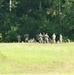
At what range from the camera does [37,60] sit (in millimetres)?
25547

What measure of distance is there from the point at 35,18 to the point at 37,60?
1972 cm

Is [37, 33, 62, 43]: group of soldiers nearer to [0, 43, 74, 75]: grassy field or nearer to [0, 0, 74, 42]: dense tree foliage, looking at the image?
[0, 0, 74, 42]: dense tree foliage

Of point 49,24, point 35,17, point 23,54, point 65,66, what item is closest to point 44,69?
point 65,66

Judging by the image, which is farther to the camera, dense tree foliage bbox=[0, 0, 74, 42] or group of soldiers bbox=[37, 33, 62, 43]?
dense tree foliage bbox=[0, 0, 74, 42]

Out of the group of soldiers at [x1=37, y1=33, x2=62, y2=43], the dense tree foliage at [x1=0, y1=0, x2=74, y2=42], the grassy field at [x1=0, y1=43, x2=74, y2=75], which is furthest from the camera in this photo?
the dense tree foliage at [x1=0, y1=0, x2=74, y2=42]

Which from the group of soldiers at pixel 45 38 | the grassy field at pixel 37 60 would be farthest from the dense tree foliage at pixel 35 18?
the grassy field at pixel 37 60

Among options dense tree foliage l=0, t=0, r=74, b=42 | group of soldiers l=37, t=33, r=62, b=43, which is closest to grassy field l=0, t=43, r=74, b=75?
group of soldiers l=37, t=33, r=62, b=43

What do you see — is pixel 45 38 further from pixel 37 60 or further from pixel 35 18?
pixel 37 60

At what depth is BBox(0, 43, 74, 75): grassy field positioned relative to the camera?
22922mm

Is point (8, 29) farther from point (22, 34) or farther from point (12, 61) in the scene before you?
point (12, 61)

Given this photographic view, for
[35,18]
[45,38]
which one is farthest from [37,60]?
[35,18]

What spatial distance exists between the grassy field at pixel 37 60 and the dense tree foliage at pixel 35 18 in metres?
12.3

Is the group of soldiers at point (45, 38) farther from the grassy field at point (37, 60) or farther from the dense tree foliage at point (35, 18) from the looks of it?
the grassy field at point (37, 60)

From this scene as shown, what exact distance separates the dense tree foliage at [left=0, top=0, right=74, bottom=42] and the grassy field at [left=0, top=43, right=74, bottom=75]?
12.3 meters
